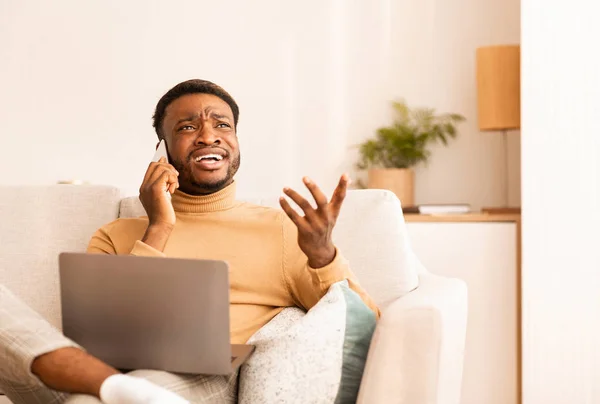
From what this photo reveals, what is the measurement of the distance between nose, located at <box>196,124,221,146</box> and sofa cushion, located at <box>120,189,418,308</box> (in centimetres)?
39

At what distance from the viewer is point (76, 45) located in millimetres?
3373

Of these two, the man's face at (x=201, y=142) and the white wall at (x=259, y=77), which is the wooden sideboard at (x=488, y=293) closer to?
the white wall at (x=259, y=77)

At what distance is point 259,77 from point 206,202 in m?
1.43

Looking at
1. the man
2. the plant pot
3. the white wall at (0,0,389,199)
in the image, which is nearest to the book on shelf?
the plant pot

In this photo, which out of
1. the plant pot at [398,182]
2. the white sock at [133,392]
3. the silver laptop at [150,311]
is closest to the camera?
the white sock at [133,392]

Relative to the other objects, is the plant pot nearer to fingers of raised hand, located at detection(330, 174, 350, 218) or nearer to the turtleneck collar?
the turtleneck collar

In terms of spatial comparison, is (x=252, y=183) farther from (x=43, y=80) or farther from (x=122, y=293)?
(x=122, y=293)

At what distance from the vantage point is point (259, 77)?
3.25m

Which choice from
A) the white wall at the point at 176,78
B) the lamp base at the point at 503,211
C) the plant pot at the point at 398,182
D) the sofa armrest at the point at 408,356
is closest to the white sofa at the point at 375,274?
the sofa armrest at the point at 408,356

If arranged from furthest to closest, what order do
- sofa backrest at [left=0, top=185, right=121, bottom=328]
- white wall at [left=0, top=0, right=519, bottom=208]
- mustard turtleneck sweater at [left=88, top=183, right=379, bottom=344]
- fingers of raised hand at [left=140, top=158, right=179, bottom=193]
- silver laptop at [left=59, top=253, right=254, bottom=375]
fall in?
1. white wall at [left=0, top=0, right=519, bottom=208]
2. sofa backrest at [left=0, top=185, right=121, bottom=328]
3. fingers of raised hand at [left=140, top=158, right=179, bottom=193]
4. mustard turtleneck sweater at [left=88, top=183, right=379, bottom=344]
5. silver laptop at [left=59, top=253, right=254, bottom=375]

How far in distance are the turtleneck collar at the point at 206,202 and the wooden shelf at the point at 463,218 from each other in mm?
984

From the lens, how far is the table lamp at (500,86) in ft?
8.96

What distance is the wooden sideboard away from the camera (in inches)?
104

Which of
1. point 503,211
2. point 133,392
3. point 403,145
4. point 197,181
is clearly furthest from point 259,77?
point 133,392
